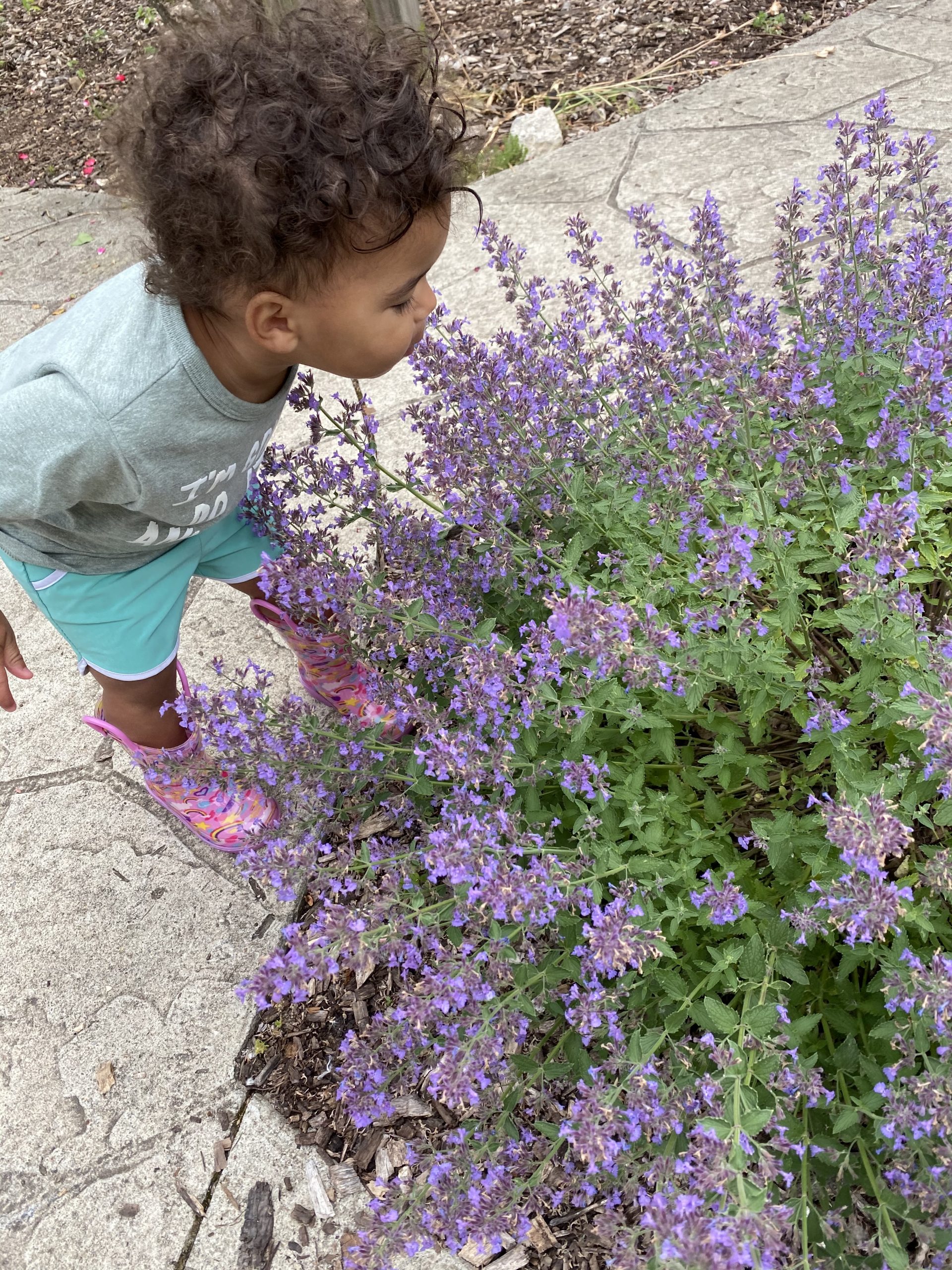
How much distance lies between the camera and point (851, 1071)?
2.00 meters

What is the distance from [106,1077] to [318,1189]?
656mm

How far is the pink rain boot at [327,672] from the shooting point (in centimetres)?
302

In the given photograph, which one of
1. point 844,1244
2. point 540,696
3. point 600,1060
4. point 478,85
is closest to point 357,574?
point 540,696

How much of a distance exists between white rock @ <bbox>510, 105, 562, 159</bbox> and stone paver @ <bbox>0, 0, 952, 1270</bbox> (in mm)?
551

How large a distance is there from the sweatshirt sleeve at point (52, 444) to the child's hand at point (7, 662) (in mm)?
474

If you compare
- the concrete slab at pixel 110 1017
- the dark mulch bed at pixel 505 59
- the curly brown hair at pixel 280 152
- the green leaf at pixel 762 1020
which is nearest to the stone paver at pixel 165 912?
the concrete slab at pixel 110 1017

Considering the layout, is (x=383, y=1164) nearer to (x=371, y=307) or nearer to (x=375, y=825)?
(x=375, y=825)

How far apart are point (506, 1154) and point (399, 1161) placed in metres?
0.55

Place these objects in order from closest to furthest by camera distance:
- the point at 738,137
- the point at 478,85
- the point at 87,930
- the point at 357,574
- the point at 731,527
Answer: the point at 731,527
the point at 357,574
the point at 87,930
the point at 738,137
the point at 478,85

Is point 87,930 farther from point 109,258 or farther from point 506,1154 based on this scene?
point 109,258

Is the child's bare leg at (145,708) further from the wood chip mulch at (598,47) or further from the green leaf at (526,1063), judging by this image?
the wood chip mulch at (598,47)

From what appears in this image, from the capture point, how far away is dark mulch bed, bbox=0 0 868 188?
5672 mm

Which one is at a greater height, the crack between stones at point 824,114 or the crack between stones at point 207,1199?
the crack between stones at point 824,114

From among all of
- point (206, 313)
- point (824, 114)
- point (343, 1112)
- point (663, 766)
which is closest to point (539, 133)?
point (824, 114)
